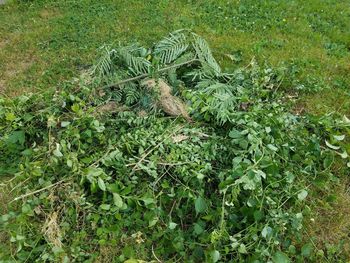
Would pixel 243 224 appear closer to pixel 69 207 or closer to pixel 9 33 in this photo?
pixel 69 207

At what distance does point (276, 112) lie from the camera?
3.45 m

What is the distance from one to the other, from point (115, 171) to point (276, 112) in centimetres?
137

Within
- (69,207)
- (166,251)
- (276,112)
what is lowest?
(166,251)

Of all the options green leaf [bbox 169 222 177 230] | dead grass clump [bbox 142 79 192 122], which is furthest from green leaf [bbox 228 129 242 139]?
green leaf [bbox 169 222 177 230]

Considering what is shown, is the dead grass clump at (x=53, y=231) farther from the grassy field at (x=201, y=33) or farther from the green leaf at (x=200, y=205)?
the grassy field at (x=201, y=33)

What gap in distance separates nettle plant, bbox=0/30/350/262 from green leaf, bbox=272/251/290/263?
0.04 ft

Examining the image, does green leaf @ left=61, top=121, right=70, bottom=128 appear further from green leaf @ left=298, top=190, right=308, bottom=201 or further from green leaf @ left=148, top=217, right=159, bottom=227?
green leaf @ left=298, top=190, right=308, bottom=201

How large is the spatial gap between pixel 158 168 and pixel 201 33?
253cm

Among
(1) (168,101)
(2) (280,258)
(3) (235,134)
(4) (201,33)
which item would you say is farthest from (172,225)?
(4) (201,33)

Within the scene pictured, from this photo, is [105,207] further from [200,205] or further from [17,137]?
[17,137]

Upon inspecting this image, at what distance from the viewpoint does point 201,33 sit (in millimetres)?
5168

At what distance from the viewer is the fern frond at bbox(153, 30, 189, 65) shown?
4003 millimetres

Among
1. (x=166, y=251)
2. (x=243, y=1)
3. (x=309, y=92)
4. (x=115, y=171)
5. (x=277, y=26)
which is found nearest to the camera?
(x=166, y=251)

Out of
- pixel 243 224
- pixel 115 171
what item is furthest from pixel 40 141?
pixel 243 224
